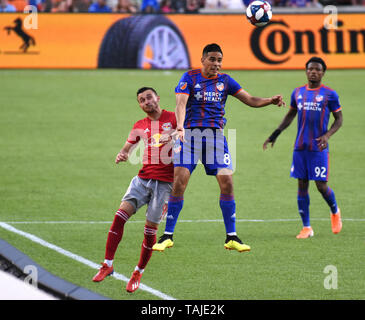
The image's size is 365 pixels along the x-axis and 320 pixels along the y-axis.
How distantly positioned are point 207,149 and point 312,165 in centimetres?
222

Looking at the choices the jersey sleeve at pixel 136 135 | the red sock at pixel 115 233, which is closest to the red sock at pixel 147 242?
the red sock at pixel 115 233

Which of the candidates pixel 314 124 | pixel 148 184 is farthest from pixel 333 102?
pixel 148 184

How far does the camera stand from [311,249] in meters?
11.3

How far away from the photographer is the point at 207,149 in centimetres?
1004

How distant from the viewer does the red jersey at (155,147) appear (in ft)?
30.8

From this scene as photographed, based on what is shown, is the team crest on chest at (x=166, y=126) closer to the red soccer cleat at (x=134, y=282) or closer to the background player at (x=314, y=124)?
the red soccer cleat at (x=134, y=282)

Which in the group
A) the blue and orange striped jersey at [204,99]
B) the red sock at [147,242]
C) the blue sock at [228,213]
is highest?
the blue and orange striped jersey at [204,99]

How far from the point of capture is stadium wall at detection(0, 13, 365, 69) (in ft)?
88.4

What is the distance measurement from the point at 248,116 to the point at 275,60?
19.8 ft

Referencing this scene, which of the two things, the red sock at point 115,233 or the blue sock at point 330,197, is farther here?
the blue sock at point 330,197

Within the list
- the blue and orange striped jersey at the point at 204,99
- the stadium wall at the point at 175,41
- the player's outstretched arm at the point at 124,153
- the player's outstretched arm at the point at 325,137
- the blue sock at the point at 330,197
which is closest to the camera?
the player's outstretched arm at the point at 124,153

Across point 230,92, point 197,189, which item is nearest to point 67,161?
point 197,189

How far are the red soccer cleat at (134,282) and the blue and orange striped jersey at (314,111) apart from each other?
358 cm
